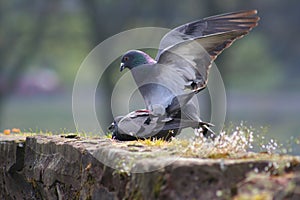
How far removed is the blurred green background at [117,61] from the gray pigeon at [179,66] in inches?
598

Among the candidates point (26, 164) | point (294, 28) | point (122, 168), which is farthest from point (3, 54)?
point (122, 168)

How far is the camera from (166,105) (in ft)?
19.1

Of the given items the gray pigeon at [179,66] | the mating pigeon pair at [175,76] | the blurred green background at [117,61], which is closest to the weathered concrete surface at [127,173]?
the mating pigeon pair at [175,76]

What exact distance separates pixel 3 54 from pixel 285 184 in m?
24.8

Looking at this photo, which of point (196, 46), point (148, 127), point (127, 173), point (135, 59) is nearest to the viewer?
point (127, 173)

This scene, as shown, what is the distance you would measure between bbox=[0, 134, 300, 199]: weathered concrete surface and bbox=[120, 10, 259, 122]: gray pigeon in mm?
635

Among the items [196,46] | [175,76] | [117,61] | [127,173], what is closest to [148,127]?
[175,76]

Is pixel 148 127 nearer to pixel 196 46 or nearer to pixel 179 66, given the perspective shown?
pixel 179 66

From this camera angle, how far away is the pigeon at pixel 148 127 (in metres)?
5.69

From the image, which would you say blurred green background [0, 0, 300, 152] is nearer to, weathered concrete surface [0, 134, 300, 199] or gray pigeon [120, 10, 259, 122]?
gray pigeon [120, 10, 259, 122]

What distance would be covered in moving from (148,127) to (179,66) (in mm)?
577

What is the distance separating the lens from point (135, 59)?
6.21 m

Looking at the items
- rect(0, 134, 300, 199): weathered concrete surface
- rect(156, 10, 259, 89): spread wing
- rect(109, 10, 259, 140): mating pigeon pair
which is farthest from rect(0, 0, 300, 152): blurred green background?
rect(0, 134, 300, 199): weathered concrete surface

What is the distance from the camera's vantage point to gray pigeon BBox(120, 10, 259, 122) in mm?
5809
